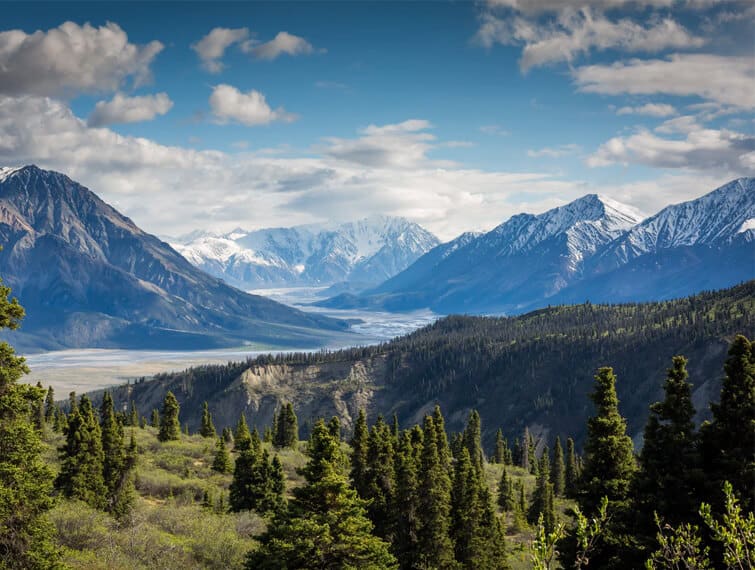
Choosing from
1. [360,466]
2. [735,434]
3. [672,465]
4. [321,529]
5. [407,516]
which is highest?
[735,434]

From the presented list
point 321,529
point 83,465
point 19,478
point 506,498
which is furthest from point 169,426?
point 321,529

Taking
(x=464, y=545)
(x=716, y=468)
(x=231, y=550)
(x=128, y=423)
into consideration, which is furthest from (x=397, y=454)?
(x=128, y=423)

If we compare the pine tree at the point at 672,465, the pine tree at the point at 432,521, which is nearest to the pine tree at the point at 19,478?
the pine tree at the point at 672,465

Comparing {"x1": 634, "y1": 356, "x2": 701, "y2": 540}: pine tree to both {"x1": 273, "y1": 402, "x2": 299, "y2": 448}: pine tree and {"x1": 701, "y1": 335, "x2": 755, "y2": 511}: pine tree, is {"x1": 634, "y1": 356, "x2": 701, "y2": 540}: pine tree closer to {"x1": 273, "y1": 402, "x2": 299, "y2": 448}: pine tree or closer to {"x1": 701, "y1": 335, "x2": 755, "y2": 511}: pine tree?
{"x1": 701, "y1": 335, "x2": 755, "y2": 511}: pine tree

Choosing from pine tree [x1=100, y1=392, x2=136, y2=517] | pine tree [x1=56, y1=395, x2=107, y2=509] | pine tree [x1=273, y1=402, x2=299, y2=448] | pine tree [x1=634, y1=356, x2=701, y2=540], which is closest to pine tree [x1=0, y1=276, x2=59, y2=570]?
pine tree [x1=634, y1=356, x2=701, y2=540]

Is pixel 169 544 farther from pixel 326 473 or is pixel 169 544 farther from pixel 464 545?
pixel 464 545

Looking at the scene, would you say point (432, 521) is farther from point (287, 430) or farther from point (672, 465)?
point (287, 430)
